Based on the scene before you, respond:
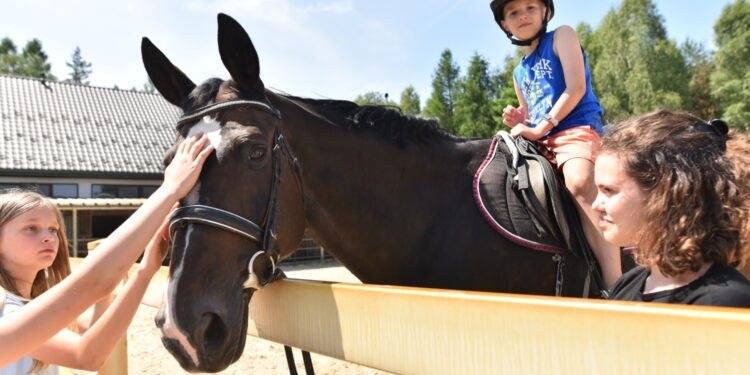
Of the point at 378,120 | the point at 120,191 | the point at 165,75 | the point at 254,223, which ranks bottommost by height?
the point at 120,191

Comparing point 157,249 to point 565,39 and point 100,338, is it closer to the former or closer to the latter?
point 100,338

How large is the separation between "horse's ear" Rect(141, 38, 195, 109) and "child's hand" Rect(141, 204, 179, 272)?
0.69 m

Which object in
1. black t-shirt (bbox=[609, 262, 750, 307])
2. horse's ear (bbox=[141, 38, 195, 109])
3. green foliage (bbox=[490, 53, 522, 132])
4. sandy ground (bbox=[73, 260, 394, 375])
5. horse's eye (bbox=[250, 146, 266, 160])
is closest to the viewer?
black t-shirt (bbox=[609, 262, 750, 307])

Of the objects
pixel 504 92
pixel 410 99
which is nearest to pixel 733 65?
pixel 504 92

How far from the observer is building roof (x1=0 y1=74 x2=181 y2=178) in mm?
19422

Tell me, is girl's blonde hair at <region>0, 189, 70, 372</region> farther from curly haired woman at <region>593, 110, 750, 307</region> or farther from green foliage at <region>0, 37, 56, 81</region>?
green foliage at <region>0, 37, 56, 81</region>

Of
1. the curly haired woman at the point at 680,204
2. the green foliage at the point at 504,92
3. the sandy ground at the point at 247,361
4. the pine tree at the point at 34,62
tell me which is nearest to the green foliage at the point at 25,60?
the pine tree at the point at 34,62

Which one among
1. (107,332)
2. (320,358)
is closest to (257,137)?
(107,332)

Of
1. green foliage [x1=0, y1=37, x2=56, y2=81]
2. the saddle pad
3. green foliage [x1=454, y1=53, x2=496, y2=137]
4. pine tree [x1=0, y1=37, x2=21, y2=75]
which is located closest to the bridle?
the saddle pad

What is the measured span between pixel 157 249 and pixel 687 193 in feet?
5.52

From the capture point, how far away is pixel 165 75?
7.25 ft

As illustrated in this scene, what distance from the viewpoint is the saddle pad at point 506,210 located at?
7.16 feet

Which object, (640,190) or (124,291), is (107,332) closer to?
(124,291)

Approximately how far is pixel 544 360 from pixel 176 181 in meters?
1.15
